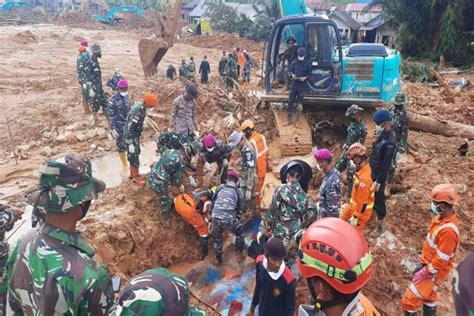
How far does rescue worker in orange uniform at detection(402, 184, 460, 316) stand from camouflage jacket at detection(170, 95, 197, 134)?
4.81 meters

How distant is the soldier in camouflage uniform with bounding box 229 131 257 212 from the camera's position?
19.3 feet

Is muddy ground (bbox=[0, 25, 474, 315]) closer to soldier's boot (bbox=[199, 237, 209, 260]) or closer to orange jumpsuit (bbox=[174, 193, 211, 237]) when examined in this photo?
soldier's boot (bbox=[199, 237, 209, 260])

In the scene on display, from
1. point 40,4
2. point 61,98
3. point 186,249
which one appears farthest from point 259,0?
point 186,249

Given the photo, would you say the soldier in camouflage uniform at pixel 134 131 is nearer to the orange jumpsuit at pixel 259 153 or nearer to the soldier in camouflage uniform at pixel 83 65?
the orange jumpsuit at pixel 259 153

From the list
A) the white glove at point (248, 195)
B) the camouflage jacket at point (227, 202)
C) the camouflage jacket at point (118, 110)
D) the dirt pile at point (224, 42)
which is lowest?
the dirt pile at point (224, 42)

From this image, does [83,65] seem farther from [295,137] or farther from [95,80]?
[295,137]

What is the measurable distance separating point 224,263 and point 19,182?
465cm

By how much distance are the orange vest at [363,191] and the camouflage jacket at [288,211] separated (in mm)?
836

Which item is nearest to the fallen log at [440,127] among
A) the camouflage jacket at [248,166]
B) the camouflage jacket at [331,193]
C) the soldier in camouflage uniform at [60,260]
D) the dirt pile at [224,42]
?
the camouflage jacket at [248,166]

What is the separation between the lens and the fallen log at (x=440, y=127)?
9023 millimetres

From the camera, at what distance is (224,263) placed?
548 cm

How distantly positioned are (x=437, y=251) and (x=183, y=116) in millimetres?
5101

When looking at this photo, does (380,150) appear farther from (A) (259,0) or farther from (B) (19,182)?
(A) (259,0)

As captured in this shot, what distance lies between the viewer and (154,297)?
164 cm
